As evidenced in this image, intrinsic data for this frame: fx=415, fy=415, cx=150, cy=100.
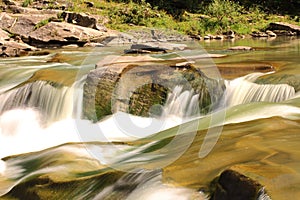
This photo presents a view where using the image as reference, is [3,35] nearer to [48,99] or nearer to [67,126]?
[48,99]

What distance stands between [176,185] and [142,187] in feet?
1.48

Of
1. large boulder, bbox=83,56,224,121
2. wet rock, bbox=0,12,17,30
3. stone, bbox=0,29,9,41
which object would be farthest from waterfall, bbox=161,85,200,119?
wet rock, bbox=0,12,17,30

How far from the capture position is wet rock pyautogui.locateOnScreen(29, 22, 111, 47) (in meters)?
26.0

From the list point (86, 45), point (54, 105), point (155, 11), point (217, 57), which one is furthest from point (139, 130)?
point (155, 11)

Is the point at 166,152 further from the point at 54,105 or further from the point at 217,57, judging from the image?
the point at 217,57

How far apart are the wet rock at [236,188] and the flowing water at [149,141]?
0.36 ft

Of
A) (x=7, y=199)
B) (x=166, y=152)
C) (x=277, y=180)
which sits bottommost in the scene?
(x=7, y=199)

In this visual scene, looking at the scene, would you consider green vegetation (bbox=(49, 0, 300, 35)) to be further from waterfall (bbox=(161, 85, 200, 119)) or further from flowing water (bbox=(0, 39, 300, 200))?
waterfall (bbox=(161, 85, 200, 119))

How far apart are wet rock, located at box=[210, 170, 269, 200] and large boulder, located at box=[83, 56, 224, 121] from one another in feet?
20.7

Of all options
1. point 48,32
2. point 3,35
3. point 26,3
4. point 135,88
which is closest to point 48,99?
point 135,88

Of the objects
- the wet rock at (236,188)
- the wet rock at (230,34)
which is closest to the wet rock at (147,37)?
the wet rock at (230,34)

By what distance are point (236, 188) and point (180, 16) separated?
34.9 m

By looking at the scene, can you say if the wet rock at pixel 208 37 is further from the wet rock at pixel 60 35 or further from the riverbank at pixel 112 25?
the wet rock at pixel 60 35

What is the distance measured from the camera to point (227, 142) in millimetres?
5898
